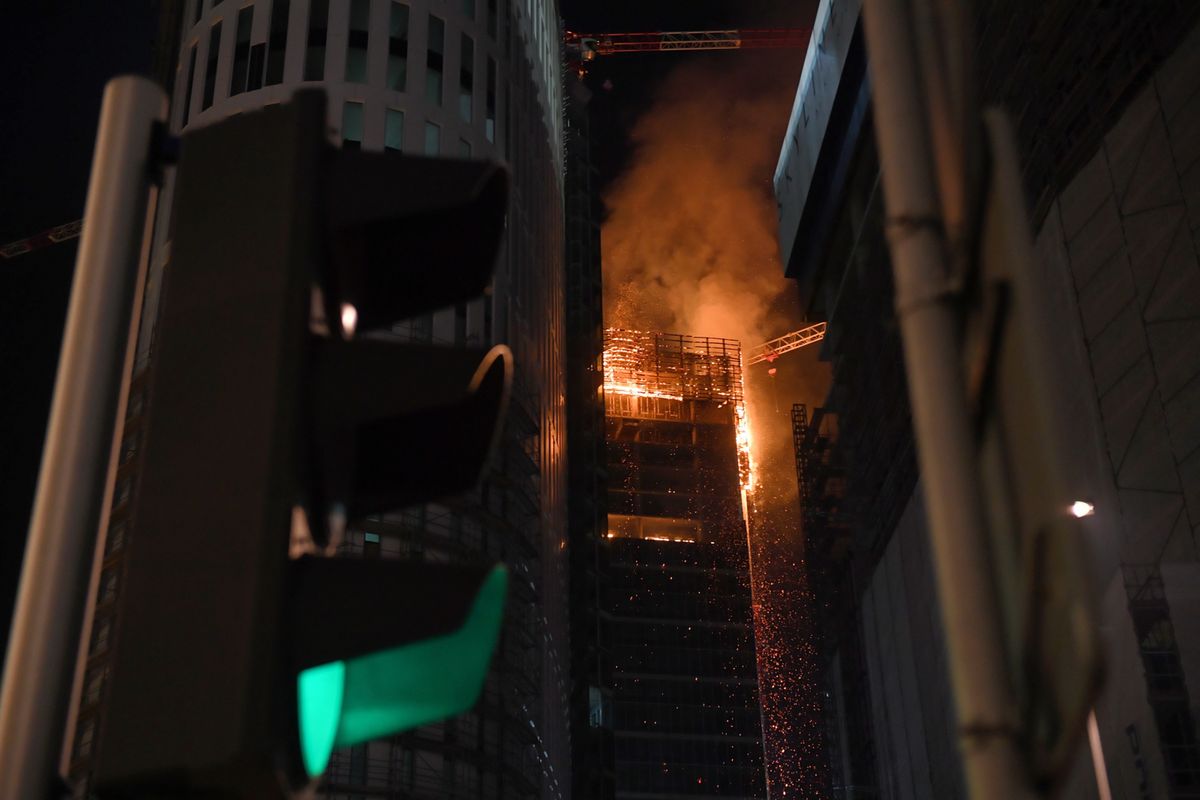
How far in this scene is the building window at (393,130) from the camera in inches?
1209

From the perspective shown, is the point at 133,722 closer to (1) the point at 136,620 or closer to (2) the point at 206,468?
(1) the point at 136,620

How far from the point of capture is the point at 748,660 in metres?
Result: 74.8

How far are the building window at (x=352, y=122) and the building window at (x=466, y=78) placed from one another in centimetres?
266

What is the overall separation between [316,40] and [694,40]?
68.9 m

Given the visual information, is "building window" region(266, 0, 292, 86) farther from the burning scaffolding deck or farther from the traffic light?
the burning scaffolding deck

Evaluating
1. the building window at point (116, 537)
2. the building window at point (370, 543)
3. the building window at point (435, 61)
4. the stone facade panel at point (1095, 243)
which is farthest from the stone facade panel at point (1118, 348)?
the building window at point (116, 537)

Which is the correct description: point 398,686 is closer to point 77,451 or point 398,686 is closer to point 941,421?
point 77,451

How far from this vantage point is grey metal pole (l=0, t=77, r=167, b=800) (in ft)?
5.54

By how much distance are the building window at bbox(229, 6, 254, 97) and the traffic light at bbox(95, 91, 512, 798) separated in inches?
1198

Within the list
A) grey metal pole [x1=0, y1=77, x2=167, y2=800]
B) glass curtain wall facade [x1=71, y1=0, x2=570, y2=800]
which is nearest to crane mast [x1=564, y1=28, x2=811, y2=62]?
glass curtain wall facade [x1=71, y1=0, x2=570, y2=800]

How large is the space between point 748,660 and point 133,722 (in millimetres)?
74712

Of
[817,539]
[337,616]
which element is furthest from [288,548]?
[817,539]

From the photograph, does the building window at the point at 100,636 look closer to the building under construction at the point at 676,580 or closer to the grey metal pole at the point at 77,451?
the grey metal pole at the point at 77,451

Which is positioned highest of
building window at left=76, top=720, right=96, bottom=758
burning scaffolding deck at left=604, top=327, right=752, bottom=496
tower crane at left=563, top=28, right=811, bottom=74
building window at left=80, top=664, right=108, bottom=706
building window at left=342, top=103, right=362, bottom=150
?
tower crane at left=563, top=28, right=811, bottom=74
